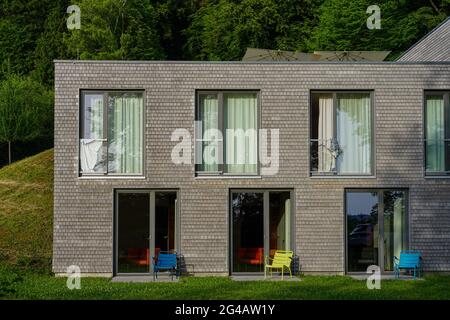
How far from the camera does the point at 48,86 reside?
4881 centimetres

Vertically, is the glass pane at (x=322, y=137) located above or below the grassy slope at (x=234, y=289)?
above

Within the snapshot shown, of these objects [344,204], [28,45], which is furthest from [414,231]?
[28,45]

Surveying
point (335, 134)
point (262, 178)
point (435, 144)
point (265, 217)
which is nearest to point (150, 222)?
point (265, 217)

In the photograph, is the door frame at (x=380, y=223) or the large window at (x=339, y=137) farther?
the large window at (x=339, y=137)

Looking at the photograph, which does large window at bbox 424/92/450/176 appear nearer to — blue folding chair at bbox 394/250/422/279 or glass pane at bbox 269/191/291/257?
blue folding chair at bbox 394/250/422/279

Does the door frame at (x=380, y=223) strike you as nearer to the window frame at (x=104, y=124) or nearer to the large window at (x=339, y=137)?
the large window at (x=339, y=137)

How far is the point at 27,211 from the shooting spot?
22734 millimetres

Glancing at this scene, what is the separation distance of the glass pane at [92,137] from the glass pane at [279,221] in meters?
4.21

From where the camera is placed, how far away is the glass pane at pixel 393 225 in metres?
17.6

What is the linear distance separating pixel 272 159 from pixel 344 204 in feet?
6.80

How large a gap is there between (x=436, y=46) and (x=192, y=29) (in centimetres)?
3335

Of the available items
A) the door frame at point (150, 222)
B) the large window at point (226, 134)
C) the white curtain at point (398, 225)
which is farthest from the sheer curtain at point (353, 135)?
the door frame at point (150, 222)

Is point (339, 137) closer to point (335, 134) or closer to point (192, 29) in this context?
point (335, 134)
